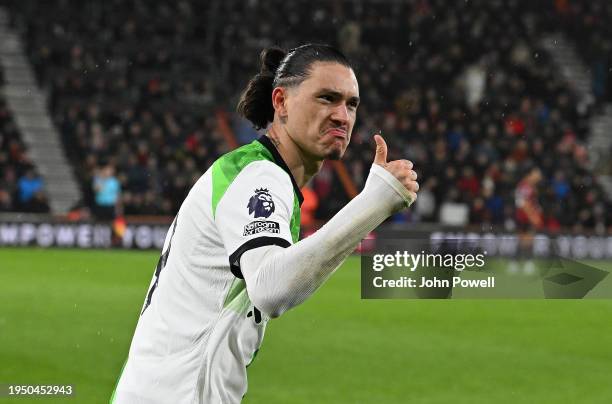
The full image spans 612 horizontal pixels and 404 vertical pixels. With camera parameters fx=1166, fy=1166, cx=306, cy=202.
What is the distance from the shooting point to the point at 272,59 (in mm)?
3590

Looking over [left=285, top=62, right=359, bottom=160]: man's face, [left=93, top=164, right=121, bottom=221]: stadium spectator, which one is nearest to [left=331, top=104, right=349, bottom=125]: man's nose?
[left=285, top=62, right=359, bottom=160]: man's face

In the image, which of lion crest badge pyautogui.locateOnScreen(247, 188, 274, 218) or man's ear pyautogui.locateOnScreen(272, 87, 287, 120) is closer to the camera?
lion crest badge pyautogui.locateOnScreen(247, 188, 274, 218)

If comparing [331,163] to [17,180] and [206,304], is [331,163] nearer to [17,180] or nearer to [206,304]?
[17,180]

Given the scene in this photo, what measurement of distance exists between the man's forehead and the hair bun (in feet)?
1.12

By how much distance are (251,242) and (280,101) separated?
2.01ft

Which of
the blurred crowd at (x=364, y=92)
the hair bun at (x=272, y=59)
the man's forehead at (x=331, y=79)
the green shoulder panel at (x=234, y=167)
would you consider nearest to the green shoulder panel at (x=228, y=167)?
the green shoulder panel at (x=234, y=167)

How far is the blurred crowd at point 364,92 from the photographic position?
890 inches

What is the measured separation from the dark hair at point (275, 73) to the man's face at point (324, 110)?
0.11ft

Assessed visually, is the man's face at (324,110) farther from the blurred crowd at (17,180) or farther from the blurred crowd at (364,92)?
the blurred crowd at (17,180)

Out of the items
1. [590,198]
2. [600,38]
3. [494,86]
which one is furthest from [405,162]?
[600,38]

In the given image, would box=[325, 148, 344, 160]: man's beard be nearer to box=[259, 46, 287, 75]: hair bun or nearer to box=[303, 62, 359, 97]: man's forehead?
box=[303, 62, 359, 97]: man's forehead

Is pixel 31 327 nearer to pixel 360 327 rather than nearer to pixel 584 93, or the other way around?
pixel 360 327

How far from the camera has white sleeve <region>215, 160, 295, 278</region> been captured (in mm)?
2918

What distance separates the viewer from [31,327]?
11.5 m
